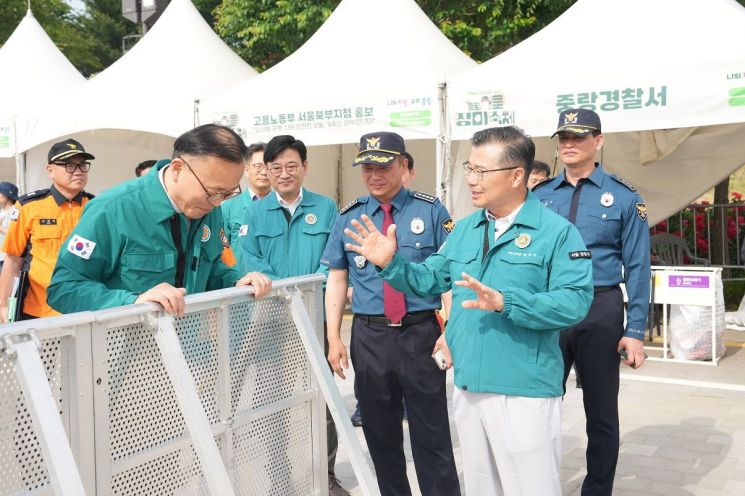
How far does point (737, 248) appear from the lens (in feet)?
36.7

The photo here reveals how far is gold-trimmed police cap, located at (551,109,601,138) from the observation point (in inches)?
151

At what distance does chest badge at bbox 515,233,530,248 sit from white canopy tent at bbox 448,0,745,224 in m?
3.80

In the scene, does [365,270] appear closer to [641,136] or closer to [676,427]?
[676,427]

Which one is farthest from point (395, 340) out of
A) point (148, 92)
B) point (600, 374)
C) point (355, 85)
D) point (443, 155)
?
point (148, 92)

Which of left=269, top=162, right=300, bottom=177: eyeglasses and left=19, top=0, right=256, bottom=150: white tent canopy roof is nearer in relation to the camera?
left=269, top=162, right=300, bottom=177: eyeglasses

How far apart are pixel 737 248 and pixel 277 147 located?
8971 millimetres

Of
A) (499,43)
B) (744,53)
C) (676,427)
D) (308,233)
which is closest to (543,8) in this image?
(499,43)

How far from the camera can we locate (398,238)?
3.76 metres

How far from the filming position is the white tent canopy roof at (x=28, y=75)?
1135 cm

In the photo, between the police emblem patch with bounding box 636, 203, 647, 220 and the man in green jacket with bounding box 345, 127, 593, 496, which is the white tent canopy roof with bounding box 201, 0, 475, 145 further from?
the man in green jacket with bounding box 345, 127, 593, 496

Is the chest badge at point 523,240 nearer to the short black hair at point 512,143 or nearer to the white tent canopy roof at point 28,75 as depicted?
the short black hair at point 512,143

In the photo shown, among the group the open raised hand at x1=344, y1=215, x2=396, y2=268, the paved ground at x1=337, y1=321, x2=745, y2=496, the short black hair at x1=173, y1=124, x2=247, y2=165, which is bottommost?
the paved ground at x1=337, y1=321, x2=745, y2=496

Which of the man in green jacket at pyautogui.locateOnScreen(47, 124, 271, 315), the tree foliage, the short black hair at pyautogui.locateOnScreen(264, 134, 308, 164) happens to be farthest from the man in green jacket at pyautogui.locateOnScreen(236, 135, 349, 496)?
the tree foliage

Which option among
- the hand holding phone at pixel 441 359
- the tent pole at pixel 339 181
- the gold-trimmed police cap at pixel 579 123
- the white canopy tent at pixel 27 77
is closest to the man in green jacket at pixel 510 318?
the hand holding phone at pixel 441 359
